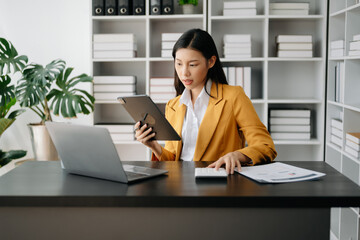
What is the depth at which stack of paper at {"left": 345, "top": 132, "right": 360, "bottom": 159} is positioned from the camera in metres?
2.81

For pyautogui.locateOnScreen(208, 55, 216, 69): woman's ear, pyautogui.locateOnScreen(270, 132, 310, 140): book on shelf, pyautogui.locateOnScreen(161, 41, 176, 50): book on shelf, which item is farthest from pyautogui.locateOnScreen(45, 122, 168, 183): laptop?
pyautogui.locateOnScreen(270, 132, 310, 140): book on shelf

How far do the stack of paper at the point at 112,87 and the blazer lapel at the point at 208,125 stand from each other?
171 cm

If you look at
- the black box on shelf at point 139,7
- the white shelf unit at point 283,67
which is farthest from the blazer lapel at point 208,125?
the black box on shelf at point 139,7

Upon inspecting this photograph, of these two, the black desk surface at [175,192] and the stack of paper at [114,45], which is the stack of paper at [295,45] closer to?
the stack of paper at [114,45]

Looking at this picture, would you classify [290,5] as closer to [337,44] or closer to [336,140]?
[337,44]

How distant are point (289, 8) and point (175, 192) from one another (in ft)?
9.14

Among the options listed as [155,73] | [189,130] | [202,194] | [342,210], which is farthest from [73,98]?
[202,194]

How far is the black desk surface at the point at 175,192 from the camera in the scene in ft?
4.42

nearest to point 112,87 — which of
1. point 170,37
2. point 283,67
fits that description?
point 170,37

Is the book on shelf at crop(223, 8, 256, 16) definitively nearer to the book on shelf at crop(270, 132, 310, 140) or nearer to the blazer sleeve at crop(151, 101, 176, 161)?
the book on shelf at crop(270, 132, 310, 140)

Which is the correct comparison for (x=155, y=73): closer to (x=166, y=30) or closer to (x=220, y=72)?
(x=166, y=30)

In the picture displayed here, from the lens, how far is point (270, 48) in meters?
4.00

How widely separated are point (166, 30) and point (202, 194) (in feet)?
9.41

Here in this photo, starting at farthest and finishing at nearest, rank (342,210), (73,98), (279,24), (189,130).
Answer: (279,24) < (73,98) < (342,210) < (189,130)
